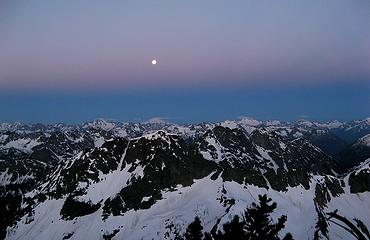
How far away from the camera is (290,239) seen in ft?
129

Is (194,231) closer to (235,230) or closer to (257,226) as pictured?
(235,230)

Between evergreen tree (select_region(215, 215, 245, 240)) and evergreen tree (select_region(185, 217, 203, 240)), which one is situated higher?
evergreen tree (select_region(215, 215, 245, 240))

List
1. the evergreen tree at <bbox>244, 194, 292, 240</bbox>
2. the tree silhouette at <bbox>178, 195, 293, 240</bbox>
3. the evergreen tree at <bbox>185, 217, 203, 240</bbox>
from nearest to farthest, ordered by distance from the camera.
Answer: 1. the tree silhouette at <bbox>178, 195, 293, 240</bbox>
2. the evergreen tree at <bbox>244, 194, 292, 240</bbox>
3. the evergreen tree at <bbox>185, 217, 203, 240</bbox>

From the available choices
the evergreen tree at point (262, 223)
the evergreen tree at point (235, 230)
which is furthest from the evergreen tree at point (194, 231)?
the evergreen tree at point (262, 223)

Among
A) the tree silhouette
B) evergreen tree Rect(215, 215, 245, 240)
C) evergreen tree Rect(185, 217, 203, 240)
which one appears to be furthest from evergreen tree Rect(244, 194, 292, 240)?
evergreen tree Rect(185, 217, 203, 240)

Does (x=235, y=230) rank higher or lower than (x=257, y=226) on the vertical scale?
higher

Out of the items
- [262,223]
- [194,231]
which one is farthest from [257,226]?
[194,231]

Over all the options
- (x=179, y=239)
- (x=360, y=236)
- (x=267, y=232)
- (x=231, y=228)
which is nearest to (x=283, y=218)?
(x=267, y=232)

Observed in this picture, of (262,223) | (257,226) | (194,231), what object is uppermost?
(262,223)

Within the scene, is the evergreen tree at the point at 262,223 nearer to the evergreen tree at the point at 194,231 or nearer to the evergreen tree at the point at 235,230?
the evergreen tree at the point at 235,230

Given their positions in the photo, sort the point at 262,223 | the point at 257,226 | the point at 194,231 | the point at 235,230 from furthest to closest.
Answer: the point at 194,231 < the point at 262,223 < the point at 257,226 < the point at 235,230

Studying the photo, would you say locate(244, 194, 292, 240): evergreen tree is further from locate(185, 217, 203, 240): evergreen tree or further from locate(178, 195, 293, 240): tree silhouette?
locate(185, 217, 203, 240): evergreen tree

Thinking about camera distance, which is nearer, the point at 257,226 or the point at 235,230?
the point at 235,230

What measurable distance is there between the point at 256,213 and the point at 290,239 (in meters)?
4.17
